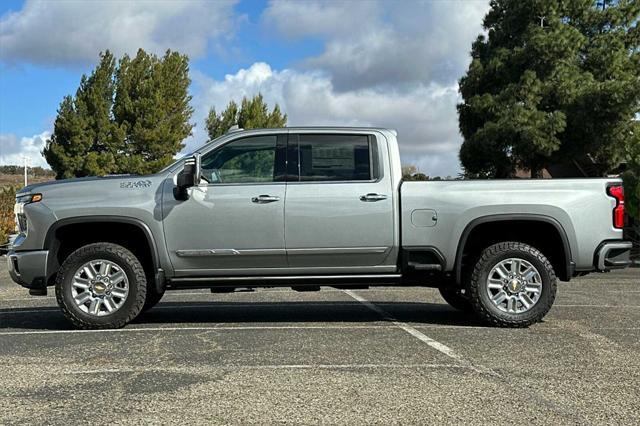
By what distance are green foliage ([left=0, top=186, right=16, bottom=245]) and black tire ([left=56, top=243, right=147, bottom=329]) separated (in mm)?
14866

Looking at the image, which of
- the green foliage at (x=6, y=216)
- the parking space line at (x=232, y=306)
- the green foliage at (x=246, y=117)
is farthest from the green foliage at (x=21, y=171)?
the parking space line at (x=232, y=306)

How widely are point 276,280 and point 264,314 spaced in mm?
1450

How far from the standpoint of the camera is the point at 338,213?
7.25 m

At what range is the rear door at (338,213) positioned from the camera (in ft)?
23.8

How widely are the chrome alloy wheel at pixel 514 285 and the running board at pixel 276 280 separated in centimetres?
103

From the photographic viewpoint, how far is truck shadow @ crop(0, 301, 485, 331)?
797 cm

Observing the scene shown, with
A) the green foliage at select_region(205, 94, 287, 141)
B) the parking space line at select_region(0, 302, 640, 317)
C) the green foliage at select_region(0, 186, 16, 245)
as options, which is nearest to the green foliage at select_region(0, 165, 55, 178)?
the green foliage at select_region(205, 94, 287, 141)

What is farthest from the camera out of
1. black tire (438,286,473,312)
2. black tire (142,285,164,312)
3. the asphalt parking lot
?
black tire (438,286,473,312)

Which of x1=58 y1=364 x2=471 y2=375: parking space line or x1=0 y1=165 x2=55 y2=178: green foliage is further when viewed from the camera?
x1=0 y1=165 x2=55 y2=178: green foliage

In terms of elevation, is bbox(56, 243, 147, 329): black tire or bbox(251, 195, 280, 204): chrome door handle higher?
bbox(251, 195, 280, 204): chrome door handle

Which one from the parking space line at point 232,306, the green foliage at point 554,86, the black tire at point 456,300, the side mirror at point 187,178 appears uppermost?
the green foliage at point 554,86

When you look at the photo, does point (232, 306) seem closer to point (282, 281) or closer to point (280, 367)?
point (282, 281)

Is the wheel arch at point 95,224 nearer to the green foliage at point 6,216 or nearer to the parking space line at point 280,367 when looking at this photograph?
the parking space line at point 280,367

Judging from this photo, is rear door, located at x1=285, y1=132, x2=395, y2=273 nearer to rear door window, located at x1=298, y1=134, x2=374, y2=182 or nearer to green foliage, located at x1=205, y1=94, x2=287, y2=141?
rear door window, located at x1=298, y1=134, x2=374, y2=182
